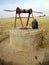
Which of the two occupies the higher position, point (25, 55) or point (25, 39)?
point (25, 39)

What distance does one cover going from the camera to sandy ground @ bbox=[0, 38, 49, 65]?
10.4 meters

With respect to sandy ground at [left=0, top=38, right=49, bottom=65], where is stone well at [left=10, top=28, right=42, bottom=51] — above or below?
above

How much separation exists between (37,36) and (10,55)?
202 cm

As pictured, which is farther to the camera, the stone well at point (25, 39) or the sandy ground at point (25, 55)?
the stone well at point (25, 39)

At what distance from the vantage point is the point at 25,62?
33.8ft

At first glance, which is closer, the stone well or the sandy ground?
the sandy ground

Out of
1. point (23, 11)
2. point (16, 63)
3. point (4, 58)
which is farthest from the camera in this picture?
point (23, 11)

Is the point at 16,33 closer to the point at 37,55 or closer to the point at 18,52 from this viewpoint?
the point at 18,52

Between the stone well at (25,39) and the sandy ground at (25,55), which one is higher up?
the stone well at (25,39)

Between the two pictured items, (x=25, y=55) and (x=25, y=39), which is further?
(x=25, y=39)

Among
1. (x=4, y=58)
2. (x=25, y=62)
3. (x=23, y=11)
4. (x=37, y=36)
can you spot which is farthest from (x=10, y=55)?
(x=23, y=11)

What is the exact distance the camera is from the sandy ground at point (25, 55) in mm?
10383

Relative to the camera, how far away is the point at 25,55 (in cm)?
1088

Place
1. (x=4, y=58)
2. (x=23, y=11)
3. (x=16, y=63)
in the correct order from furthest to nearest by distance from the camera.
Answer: (x=23, y=11) → (x=4, y=58) → (x=16, y=63)
